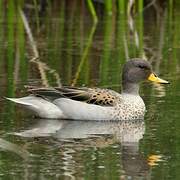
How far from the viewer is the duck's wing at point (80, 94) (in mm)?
9727

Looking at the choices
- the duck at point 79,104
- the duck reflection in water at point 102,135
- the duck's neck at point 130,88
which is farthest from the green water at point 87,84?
the duck's neck at point 130,88

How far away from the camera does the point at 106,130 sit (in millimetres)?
9164

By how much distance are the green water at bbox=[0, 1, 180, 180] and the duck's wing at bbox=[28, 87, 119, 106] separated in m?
0.28

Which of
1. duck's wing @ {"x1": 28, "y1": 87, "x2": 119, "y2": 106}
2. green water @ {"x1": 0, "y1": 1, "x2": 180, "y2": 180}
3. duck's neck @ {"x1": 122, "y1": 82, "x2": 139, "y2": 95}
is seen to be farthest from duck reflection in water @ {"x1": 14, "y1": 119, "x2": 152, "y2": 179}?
duck's neck @ {"x1": 122, "y1": 82, "x2": 139, "y2": 95}

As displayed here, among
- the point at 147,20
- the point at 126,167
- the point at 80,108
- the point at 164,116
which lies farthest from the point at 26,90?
the point at 147,20

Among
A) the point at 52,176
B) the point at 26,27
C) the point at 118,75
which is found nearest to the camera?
the point at 52,176

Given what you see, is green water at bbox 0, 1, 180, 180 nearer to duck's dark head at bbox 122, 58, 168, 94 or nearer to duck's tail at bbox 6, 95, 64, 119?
duck's tail at bbox 6, 95, 64, 119

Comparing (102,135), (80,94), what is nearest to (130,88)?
(80,94)

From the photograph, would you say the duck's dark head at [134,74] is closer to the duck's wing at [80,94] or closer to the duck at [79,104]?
the duck at [79,104]

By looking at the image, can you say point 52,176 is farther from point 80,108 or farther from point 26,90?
point 26,90

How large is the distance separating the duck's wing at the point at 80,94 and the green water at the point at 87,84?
28 cm

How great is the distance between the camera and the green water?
24.4 feet

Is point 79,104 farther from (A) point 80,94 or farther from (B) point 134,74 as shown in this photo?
(B) point 134,74

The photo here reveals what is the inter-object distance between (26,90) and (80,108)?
1.17 meters
